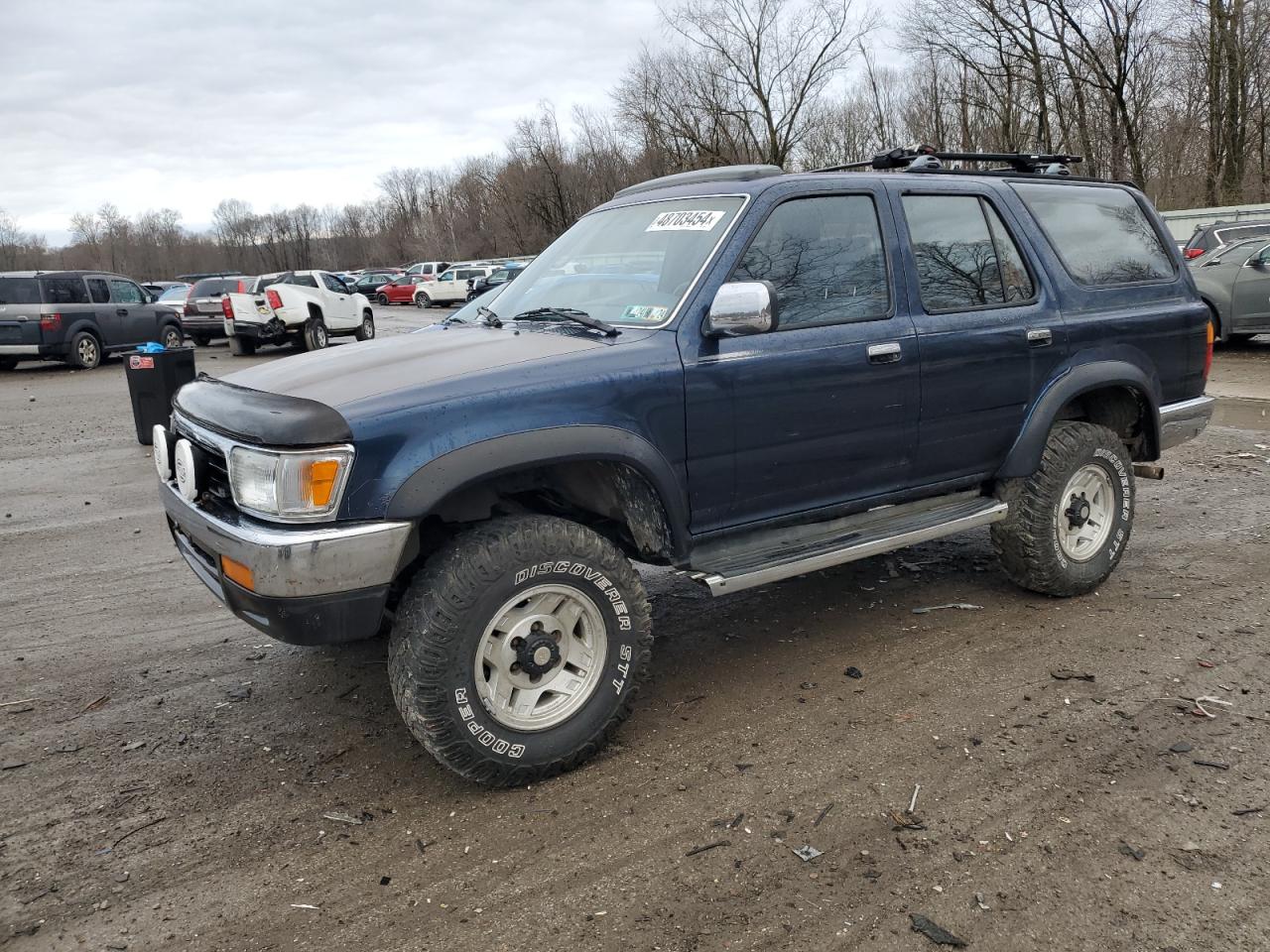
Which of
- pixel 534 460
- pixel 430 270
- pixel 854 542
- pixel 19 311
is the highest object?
pixel 430 270

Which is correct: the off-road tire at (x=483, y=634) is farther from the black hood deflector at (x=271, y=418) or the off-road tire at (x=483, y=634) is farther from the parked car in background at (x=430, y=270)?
the parked car in background at (x=430, y=270)

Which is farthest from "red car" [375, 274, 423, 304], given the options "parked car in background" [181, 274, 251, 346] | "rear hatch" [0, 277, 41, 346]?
"rear hatch" [0, 277, 41, 346]

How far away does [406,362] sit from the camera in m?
3.42

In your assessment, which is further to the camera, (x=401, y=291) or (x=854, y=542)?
(x=401, y=291)

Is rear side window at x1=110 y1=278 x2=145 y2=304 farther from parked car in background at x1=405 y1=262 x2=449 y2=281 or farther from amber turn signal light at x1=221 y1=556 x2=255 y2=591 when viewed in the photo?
parked car in background at x1=405 y1=262 x2=449 y2=281

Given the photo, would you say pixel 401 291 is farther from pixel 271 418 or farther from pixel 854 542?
pixel 271 418

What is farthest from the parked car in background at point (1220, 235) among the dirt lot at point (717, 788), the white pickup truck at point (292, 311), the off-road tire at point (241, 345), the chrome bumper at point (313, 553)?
the off-road tire at point (241, 345)

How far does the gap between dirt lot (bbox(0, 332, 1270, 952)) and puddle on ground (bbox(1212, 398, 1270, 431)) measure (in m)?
4.66

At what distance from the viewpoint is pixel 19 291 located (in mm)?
17859

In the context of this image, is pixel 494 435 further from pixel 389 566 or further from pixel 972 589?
pixel 972 589

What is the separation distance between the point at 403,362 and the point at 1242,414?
9453 millimetres

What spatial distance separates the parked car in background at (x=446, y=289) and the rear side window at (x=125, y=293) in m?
20.6

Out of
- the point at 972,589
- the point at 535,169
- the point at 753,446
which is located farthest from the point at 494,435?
the point at 535,169

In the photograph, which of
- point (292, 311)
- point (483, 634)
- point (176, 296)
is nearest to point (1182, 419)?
point (483, 634)
